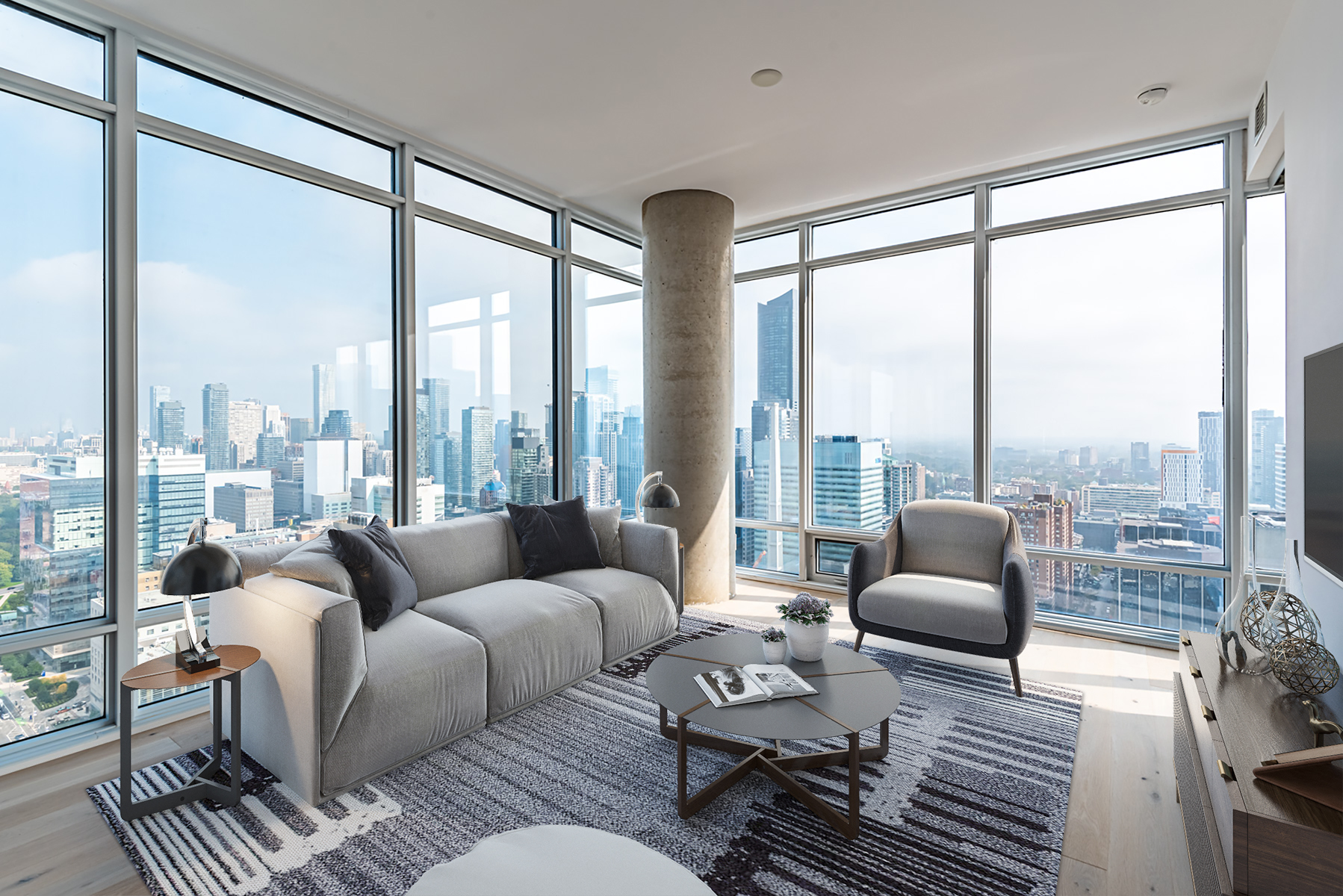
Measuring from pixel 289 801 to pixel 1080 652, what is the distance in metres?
4.00

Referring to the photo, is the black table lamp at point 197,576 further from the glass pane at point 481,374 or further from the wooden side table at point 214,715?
the glass pane at point 481,374

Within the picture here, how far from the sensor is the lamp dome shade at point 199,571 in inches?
77.4

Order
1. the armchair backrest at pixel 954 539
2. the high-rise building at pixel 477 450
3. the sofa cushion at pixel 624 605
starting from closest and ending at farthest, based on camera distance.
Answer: the sofa cushion at pixel 624 605
the armchair backrest at pixel 954 539
the high-rise building at pixel 477 450

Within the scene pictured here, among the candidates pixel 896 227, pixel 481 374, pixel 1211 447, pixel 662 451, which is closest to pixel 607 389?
pixel 662 451

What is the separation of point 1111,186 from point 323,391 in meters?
4.97

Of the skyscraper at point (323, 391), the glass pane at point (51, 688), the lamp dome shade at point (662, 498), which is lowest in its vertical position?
the glass pane at point (51, 688)

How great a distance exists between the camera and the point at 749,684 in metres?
2.24

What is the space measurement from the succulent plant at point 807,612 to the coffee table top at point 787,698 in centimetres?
17

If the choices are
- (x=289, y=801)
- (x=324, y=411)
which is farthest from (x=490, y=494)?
(x=289, y=801)

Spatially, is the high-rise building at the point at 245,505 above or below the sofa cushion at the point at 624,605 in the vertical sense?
above

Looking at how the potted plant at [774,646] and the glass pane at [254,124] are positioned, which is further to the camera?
the glass pane at [254,124]

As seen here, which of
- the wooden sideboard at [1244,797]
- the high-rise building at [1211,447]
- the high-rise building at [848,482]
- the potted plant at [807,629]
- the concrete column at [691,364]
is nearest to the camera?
the wooden sideboard at [1244,797]

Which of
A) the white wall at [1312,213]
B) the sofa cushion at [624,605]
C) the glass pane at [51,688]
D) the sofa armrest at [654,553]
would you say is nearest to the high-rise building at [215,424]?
the glass pane at [51,688]

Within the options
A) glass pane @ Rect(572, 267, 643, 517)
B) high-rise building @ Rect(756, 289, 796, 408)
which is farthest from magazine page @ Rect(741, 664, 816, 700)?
high-rise building @ Rect(756, 289, 796, 408)
